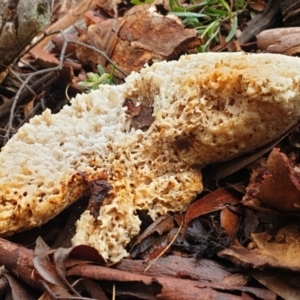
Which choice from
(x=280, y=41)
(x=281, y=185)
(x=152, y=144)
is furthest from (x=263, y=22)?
(x=281, y=185)

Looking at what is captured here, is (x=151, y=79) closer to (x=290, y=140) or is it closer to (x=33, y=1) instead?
(x=290, y=140)

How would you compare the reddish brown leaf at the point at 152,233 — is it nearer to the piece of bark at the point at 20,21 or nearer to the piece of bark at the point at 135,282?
the piece of bark at the point at 135,282

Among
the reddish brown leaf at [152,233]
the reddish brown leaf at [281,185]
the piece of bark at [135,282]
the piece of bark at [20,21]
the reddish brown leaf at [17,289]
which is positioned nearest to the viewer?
the piece of bark at [135,282]

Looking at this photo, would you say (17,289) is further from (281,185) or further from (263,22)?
(263,22)

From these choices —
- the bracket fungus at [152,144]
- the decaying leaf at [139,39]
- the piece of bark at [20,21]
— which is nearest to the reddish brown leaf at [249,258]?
the bracket fungus at [152,144]

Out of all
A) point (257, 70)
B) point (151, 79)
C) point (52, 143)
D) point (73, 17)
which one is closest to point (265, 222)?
point (257, 70)

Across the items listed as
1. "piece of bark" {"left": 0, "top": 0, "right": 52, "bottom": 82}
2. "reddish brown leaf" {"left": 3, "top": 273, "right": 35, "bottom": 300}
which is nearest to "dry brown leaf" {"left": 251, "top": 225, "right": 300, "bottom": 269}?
"reddish brown leaf" {"left": 3, "top": 273, "right": 35, "bottom": 300}
